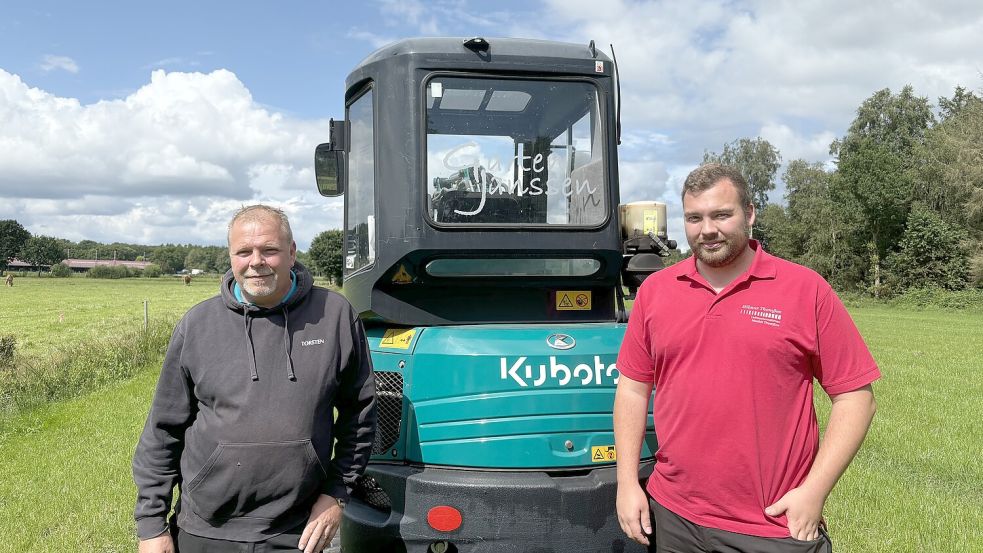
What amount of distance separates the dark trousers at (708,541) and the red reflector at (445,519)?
1.08m

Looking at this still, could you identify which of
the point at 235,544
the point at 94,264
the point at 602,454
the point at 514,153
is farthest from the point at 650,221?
the point at 94,264

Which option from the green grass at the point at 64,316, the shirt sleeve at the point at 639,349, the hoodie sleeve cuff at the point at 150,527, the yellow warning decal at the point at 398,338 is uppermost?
the shirt sleeve at the point at 639,349

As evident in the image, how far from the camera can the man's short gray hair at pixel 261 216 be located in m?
2.94

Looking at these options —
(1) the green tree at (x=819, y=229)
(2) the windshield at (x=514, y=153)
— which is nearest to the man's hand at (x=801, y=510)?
→ (2) the windshield at (x=514, y=153)

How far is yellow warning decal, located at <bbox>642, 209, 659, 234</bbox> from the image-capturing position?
4285 mm

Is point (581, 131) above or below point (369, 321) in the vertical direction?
above

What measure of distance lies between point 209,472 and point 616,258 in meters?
2.35

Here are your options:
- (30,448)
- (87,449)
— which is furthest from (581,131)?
(30,448)

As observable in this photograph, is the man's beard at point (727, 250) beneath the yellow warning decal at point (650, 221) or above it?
beneath

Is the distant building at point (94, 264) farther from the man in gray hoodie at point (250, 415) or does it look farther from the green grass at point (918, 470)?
the man in gray hoodie at point (250, 415)

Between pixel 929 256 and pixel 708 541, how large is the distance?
47002mm

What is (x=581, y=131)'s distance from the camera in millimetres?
4238

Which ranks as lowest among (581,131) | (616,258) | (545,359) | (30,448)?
(30,448)

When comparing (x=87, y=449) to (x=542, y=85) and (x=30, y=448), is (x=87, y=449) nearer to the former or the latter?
(x=30, y=448)
